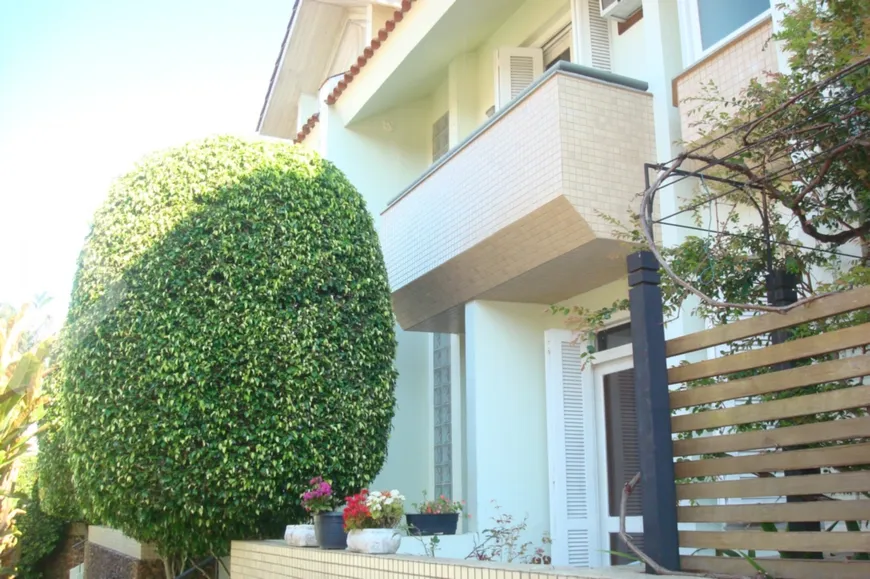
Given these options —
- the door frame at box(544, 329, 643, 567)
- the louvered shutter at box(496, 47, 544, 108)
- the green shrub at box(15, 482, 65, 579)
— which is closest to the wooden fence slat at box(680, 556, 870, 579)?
the door frame at box(544, 329, 643, 567)

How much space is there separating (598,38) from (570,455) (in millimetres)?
5065

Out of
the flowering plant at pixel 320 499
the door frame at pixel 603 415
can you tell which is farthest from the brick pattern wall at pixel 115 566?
the door frame at pixel 603 415

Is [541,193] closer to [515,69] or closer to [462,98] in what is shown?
[515,69]

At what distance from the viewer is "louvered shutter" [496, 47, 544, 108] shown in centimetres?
1187

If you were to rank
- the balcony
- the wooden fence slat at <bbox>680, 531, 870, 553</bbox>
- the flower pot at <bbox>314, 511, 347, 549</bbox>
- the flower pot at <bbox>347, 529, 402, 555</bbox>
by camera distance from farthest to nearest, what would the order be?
the balcony, the flower pot at <bbox>314, 511, 347, 549</bbox>, the flower pot at <bbox>347, 529, 402, 555</bbox>, the wooden fence slat at <bbox>680, 531, 870, 553</bbox>

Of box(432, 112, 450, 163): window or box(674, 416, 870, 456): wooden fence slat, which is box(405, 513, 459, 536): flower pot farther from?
box(432, 112, 450, 163): window

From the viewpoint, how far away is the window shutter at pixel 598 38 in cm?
1017

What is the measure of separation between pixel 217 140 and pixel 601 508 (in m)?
6.23

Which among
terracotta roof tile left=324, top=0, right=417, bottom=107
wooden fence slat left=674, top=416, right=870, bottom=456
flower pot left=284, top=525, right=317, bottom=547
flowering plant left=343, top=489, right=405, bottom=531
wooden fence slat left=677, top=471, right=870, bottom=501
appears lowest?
flower pot left=284, top=525, right=317, bottom=547

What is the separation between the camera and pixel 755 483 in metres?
4.02

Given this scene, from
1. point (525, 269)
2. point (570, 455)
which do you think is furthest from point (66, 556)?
point (525, 269)

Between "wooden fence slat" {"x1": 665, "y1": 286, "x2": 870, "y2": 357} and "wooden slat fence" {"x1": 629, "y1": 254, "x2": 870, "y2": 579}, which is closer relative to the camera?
"wooden slat fence" {"x1": 629, "y1": 254, "x2": 870, "y2": 579}

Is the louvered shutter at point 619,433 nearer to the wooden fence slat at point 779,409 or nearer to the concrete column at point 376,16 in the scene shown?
the wooden fence slat at point 779,409

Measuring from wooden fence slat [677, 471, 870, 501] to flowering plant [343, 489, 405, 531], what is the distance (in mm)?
3279
